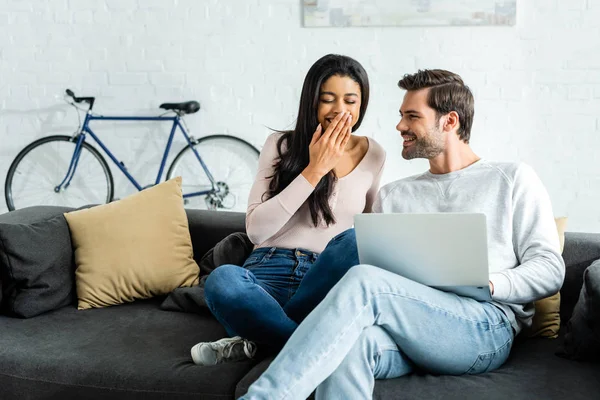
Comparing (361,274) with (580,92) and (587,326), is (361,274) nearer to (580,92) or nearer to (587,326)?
(587,326)

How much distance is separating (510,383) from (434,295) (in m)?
0.29

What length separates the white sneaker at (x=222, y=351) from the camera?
2113 millimetres

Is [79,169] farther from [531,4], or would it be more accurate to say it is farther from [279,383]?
[279,383]

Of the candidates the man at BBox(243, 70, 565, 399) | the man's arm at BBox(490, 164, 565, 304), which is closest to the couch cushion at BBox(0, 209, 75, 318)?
the man at BBox(243, 70, 565, 399)

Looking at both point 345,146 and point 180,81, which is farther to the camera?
point 180,81

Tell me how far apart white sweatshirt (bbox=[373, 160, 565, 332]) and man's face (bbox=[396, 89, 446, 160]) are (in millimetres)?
86

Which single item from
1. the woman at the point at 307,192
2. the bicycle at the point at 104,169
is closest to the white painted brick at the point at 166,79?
the bicycle at the point at 104,169

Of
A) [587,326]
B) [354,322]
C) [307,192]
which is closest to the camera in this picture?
[354,322]

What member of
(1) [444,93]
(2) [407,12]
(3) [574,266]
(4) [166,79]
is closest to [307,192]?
(1) [444,93]

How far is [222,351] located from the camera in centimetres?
214

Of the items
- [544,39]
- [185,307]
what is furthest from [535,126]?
[185,307]

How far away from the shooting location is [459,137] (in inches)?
91.7

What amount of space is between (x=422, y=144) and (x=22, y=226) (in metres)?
1.34

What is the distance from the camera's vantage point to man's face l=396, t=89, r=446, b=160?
2.30 metres
